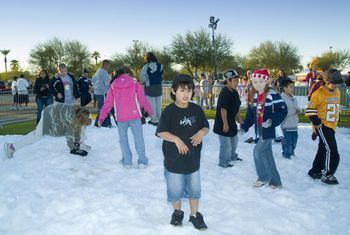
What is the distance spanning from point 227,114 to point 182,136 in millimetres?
2540

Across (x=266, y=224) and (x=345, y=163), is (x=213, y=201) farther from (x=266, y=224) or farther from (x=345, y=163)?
(x=345, y=163)

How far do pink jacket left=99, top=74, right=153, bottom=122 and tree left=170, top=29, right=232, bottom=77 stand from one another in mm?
40349

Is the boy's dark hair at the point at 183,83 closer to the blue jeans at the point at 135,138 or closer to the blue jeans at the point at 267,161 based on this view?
the blue jeans at the point at 267,161

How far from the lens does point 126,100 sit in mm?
6590

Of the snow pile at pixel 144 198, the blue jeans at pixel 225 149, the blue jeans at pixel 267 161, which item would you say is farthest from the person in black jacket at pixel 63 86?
the blue jeans at pixel 267 161

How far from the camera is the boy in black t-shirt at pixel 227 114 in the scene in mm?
6336

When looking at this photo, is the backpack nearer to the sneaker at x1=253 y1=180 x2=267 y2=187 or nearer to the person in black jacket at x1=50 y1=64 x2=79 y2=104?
the person in black jacket at x1=50 y1=64 x2=79 y2=104

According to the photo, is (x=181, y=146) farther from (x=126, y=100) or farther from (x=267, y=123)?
(x=126, y=100)

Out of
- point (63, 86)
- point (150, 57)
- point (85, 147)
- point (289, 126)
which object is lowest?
point (85, 147)

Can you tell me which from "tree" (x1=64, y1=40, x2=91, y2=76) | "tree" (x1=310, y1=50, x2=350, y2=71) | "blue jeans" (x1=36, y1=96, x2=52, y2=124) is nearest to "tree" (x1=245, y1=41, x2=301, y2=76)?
"tree" (x1=310, y1=50, x2=350, y2=71)

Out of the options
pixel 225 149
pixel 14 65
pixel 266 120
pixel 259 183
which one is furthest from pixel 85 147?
pixel 14 65

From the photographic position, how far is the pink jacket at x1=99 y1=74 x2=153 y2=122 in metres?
6.58

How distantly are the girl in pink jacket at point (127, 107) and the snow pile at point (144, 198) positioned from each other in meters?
0.40

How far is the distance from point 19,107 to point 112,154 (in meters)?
13.0
